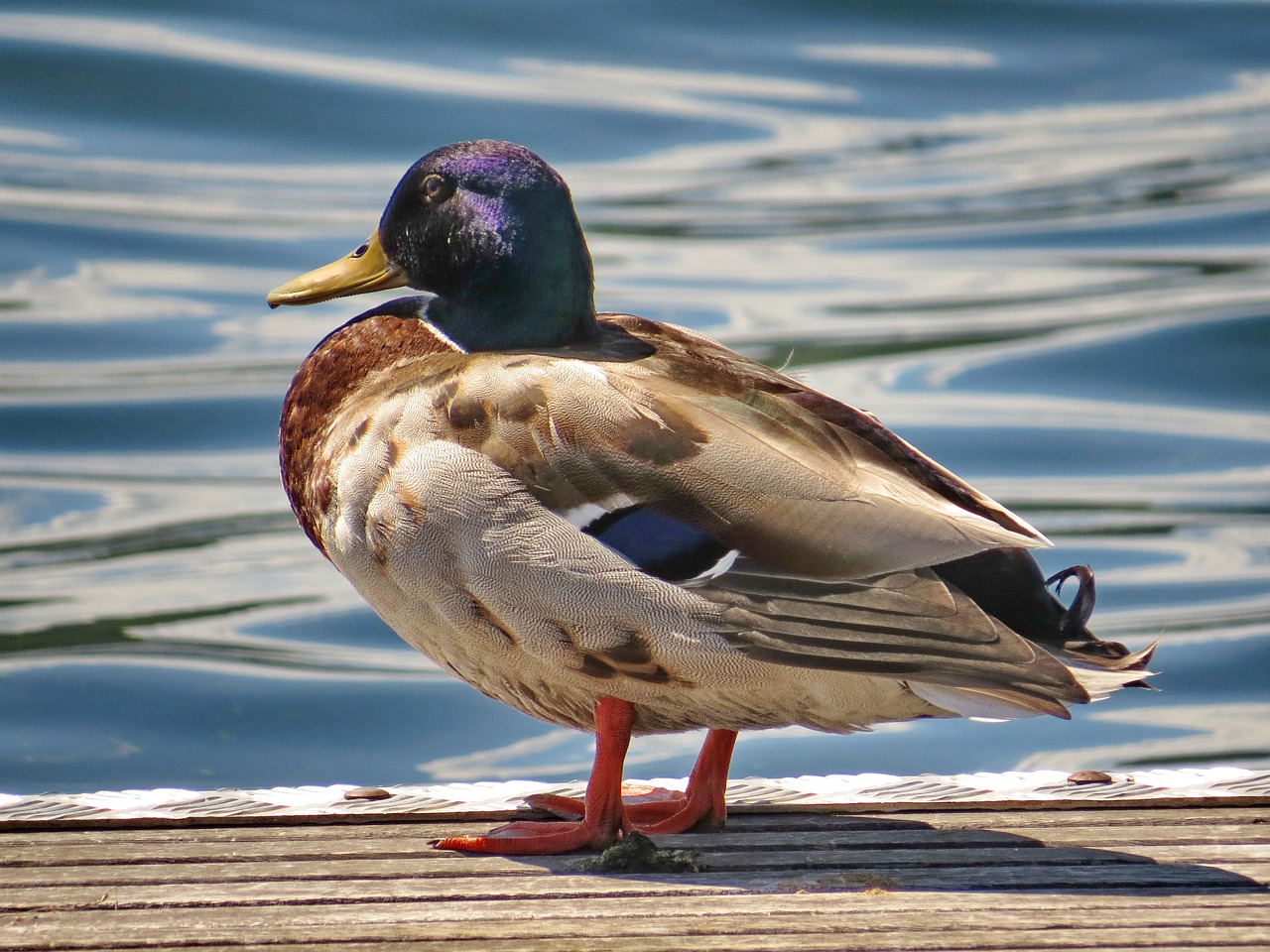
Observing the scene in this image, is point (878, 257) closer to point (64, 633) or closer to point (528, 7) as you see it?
point (528, 7)

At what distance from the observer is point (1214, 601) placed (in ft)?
26.0

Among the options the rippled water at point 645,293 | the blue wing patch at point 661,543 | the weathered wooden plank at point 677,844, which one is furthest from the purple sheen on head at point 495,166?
the rippled water at point 645,293

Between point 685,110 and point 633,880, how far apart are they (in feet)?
45.3

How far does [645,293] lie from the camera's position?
12.2m

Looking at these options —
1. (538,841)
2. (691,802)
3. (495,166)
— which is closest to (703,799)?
(691,802)

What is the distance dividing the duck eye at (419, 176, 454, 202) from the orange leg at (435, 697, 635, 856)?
1.07m

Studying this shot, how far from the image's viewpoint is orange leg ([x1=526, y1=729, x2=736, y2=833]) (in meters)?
3.44

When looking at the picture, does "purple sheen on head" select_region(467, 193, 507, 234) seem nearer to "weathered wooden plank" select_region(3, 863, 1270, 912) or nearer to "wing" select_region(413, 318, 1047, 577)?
"wing" select_region(413, 318, 1047, 577)

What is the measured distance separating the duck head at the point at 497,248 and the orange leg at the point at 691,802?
0.84 metres

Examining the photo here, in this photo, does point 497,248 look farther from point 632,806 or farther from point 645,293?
point 645,293

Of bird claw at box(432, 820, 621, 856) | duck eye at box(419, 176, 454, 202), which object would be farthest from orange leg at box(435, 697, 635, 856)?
duck eye at box(419, 176, 454, 202)

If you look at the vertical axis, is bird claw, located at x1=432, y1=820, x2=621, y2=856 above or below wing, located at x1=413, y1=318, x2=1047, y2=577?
below

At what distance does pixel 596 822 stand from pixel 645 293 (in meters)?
9.06

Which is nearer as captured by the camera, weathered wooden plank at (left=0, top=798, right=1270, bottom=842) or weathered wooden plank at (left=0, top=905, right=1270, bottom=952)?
weathered wooden plank at (left=0, top=905, right=1270, bottom=952)
